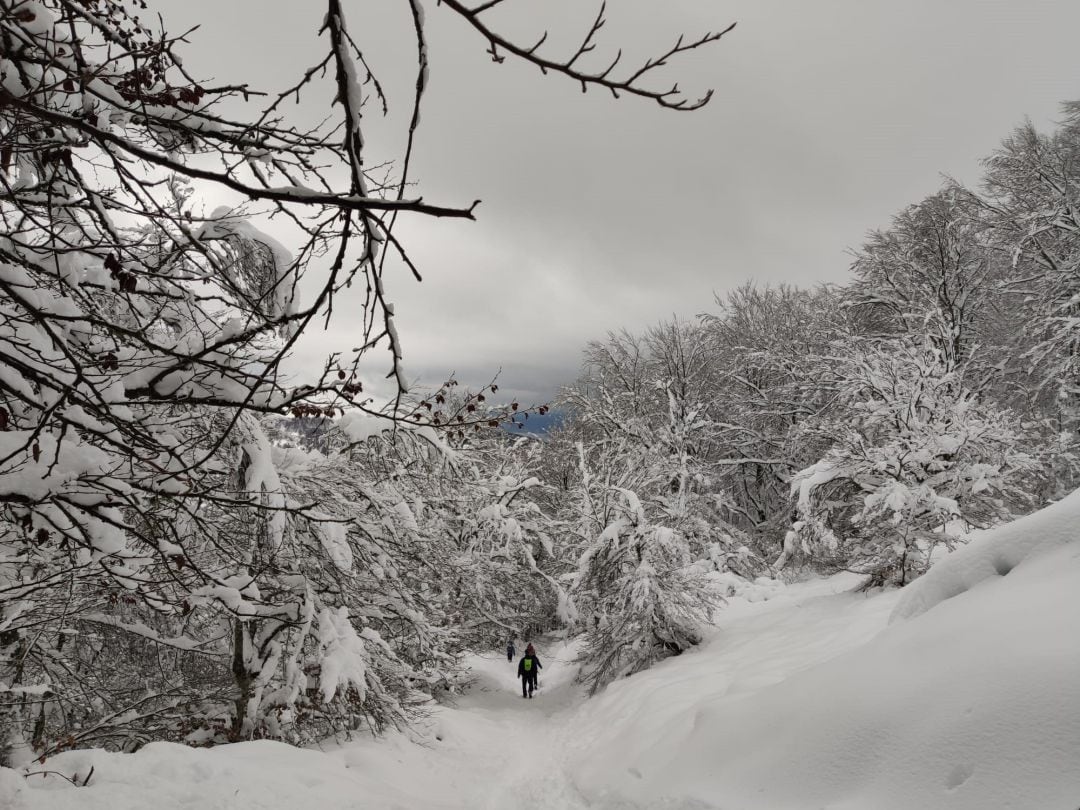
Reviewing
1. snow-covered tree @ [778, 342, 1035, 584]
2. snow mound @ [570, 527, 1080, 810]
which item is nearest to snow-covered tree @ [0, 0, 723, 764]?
snow mound @ [570, 527, 1080, 810]

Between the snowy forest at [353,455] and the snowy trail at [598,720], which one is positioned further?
the snowy trail at [598,720]

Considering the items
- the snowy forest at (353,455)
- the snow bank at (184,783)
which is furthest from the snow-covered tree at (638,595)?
the snow bank at (184,783)

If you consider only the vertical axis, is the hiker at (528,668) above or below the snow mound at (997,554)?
below

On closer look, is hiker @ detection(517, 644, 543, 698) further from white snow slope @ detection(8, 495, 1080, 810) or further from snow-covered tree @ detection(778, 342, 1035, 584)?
snow-covered tree @ detection(778, 342, 1035, 584)

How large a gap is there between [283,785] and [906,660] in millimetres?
4763

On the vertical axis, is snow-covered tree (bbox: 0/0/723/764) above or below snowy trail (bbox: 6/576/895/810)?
above

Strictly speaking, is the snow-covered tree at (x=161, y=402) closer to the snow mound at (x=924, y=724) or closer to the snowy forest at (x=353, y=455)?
the snowy forest at (x=353, y=455)

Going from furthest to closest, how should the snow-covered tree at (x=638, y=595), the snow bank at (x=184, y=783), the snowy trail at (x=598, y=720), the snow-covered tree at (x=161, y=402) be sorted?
the snow-covered tree at (x=638, y=595) < the snowy trail at (x=598, y=720) < the snow bank at (x=184, y=783) < the snow-covered tree at (x=161, y=402)

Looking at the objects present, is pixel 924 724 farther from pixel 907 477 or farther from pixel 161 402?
pixel 907 477

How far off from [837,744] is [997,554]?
163cm

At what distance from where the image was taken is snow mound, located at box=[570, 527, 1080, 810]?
7.63 feet

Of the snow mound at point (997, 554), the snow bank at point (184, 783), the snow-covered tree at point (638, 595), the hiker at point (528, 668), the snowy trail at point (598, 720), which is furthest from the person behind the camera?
the hiker at point (528, 668)

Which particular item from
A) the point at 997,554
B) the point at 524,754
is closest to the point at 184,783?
the point at 997,554

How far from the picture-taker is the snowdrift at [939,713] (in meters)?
2.33
